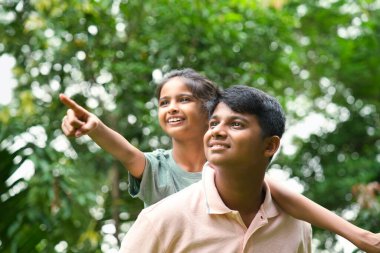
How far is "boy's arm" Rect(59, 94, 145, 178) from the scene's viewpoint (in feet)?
8.43

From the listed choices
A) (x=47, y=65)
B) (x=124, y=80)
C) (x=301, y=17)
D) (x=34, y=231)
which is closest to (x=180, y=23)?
(x=124, y=80)

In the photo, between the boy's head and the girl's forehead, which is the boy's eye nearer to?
the boy's head

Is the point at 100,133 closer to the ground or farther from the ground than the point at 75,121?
closer to the ground

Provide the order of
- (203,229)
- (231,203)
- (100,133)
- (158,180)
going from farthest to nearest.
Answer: (158,180) < (100,133) < (231,203) < (203,229)

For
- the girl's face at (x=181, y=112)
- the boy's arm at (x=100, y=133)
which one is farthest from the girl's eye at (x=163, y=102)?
the boy's arm at (x=100, y=133)

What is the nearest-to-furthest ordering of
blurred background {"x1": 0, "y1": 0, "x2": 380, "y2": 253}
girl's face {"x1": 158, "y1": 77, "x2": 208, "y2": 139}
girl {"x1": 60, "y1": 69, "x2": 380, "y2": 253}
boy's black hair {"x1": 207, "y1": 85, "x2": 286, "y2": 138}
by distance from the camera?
boy's black hair {"x1": 207, "y1": 85, "x2": 286, "y2": 138} → girl {"x1": 60, "y1": 69, "x2": 380, "y2": 253} → girl's face {"x1": 158, "y1": 77, "x2": 208, "y2": 139} → blurred background {"x1": 0, "y1": 0, "x2": 380, "y2": 253}

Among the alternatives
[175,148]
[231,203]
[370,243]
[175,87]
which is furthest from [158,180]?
[370,243]

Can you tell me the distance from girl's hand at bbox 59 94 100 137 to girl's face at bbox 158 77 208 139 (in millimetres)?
642

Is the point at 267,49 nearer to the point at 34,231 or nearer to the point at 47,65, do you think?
the point at 47,65

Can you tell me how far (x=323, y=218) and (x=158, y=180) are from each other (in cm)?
76

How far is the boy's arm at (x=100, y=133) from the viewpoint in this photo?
2.57 meters

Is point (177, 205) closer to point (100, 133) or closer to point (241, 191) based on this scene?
point (241, 191)

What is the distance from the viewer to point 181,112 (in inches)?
127

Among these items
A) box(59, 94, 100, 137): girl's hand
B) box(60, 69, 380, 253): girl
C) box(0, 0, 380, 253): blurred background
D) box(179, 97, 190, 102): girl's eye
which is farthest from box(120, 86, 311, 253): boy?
box(0, 0, 380, 253): blurred background
